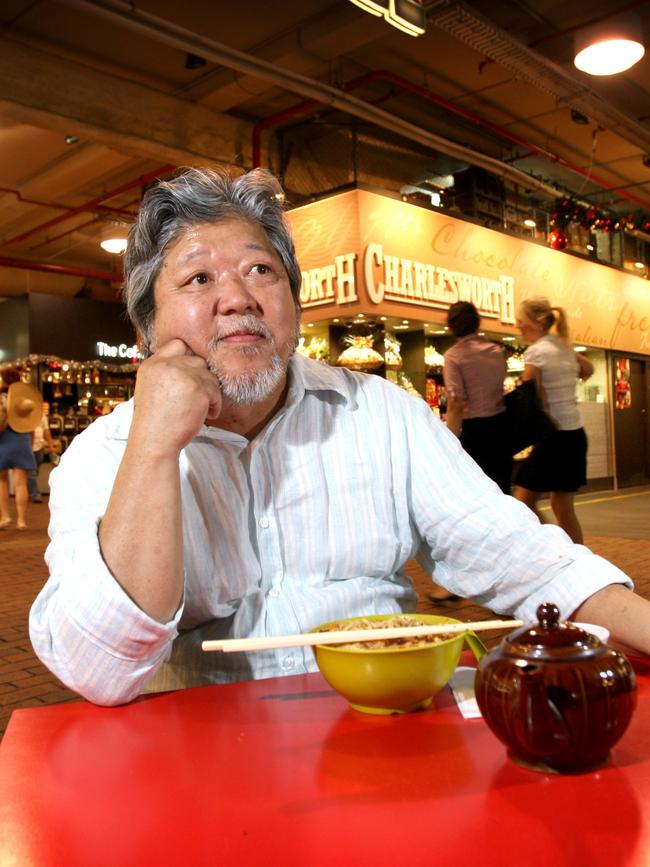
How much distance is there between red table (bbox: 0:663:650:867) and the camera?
0.61 meters

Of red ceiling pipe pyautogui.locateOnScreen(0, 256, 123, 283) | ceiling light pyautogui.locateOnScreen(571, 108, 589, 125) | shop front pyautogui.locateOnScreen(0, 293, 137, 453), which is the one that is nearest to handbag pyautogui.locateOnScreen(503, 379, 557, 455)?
ceiling light pyautogui.locateOnScreen(571, 108, 589, 125)

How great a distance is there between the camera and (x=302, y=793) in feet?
2.33

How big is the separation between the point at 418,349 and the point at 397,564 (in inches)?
274

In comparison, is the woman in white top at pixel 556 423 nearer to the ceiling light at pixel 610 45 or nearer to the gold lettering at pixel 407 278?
the ceiling light at pixel 610 45

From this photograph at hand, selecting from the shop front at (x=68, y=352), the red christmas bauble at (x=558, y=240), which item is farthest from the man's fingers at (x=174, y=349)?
the shop front at (x=68, y=352)

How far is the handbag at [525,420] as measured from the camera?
14.6ft

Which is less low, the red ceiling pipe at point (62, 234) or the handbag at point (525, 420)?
the red ceiling pipe at point (62, 234)

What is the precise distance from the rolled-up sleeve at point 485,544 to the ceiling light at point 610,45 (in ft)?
16.6

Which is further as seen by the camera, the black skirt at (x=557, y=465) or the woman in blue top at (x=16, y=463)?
the woman in blue top at (x=16, y=463)

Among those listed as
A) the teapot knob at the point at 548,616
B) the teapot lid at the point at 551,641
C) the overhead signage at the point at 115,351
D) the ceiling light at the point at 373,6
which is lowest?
the teapot lid at the point at 551,641

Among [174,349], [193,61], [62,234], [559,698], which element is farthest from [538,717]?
[62,234]

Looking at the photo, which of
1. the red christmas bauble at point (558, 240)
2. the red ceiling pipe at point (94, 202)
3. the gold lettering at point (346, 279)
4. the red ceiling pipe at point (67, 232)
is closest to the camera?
the gold lettering at point (346, 279)

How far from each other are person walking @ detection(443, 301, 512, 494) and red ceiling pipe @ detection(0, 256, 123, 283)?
803cm

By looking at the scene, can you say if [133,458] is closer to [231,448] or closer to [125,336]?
[231,448]
